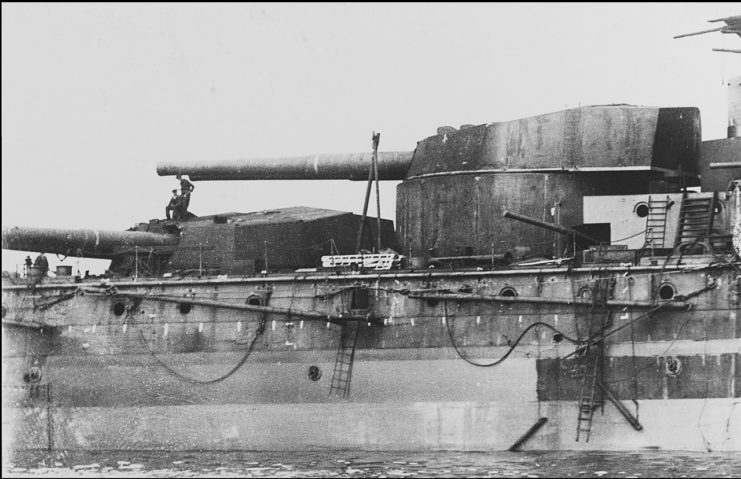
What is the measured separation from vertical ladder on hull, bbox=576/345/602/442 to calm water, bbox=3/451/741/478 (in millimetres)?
500

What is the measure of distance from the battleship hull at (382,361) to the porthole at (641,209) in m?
1.73

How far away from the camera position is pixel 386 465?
895 inches

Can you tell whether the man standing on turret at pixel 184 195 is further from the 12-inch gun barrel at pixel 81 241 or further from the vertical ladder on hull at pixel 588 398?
the vertical ladder on hull at pixel 588 398

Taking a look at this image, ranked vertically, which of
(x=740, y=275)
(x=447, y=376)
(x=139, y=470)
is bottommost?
(x=139, y=470)

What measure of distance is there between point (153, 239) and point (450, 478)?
1238cm

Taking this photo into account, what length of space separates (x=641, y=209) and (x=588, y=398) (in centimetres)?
412

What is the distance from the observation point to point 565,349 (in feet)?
78.2

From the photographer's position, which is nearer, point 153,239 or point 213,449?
point 213,449

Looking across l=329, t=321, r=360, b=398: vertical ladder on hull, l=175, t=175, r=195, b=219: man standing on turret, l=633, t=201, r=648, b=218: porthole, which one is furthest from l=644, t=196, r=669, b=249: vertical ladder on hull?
l=175, t=175, r=195, b=219: man standing on turret

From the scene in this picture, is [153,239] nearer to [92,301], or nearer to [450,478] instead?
[92,301]

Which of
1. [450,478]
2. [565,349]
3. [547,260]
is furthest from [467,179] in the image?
[450,478]

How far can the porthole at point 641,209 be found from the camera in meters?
24.8

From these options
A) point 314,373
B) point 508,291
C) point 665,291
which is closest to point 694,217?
point 665,291

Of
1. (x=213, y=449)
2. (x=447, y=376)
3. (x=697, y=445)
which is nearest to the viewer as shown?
(x=697, y=445)
